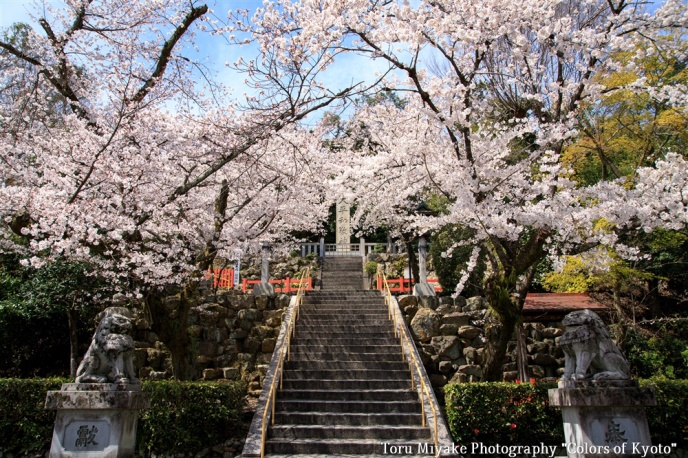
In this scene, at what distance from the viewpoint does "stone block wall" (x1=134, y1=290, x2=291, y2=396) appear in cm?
1193

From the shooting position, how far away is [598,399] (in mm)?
5758

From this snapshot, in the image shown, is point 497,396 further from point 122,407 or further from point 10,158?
point 10,158

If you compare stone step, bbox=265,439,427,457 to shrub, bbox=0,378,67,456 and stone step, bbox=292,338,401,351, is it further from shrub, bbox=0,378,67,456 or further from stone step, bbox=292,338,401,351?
shrub, bbox=0,378,67,456

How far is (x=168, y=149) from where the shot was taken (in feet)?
31.0

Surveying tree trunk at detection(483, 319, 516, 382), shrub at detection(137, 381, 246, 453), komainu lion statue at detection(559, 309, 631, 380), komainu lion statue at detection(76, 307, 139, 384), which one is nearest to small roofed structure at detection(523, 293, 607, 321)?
tree trunk at detection(483, 319, 516, 382)

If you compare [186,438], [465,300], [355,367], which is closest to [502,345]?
[355,367]

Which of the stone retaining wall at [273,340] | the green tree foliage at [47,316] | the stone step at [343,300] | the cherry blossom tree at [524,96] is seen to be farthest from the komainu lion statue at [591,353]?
the green tree foliage at [47,316]

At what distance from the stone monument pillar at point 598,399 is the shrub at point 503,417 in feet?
6.41

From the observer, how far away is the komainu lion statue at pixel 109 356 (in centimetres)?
616

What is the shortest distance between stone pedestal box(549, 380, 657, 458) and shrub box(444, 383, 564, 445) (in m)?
2.18

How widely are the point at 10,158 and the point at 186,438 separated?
653cm

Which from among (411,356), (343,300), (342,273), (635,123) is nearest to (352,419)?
(411,356)

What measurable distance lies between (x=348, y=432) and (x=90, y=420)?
13.3 feet

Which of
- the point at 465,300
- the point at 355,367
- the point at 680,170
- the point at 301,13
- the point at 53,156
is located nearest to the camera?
the point at 301,13
